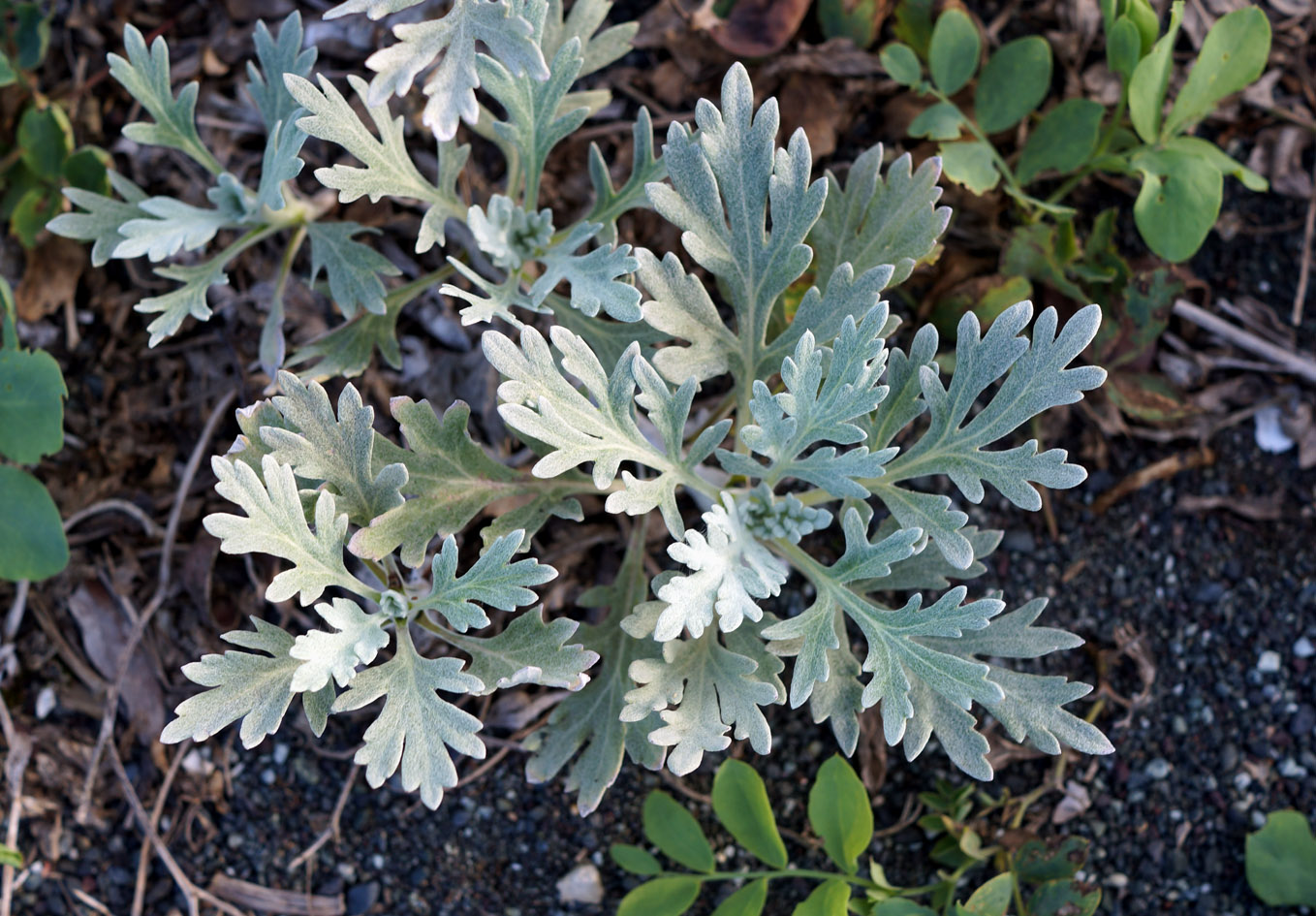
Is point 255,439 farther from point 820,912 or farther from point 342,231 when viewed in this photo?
point 820,912

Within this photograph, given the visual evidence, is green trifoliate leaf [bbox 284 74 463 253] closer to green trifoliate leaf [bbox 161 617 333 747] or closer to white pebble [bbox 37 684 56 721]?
green trifoliate leaf [bbox 161 617 333 747]

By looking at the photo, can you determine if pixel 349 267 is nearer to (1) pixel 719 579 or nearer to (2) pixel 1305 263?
(1) pixel 719 579

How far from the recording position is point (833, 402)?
1821 mm

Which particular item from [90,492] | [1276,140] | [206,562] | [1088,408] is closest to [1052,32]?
[1276,140]

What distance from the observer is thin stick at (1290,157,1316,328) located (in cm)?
279

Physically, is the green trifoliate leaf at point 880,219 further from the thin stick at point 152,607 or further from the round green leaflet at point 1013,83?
the thin stick at point 152,607

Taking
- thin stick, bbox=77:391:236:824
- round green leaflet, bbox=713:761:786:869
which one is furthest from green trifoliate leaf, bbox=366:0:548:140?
round green leaflet, bbox=713:761:786:869

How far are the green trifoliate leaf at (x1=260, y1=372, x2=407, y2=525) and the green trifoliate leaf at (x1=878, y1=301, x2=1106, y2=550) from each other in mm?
943

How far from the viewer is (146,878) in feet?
8.51

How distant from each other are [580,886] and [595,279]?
1.43 metres

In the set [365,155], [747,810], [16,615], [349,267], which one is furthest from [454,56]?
[16,615]

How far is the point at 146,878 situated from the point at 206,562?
759 mm

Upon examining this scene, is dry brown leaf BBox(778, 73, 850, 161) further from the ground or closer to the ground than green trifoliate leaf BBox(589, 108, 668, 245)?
closer to the ground

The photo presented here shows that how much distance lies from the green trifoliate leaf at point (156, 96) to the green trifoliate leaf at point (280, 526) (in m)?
0.90
